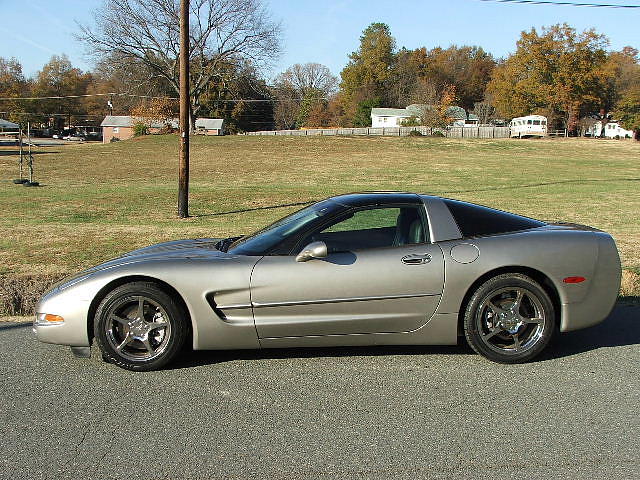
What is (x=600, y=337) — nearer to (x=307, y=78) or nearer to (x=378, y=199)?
(x=378, y=199)

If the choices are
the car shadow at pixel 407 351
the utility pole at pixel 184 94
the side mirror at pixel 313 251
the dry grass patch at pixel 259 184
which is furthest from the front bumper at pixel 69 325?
the utility pole at pixel 184 94

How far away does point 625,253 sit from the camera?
9.62 meters

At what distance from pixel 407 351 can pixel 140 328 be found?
2.01 metres

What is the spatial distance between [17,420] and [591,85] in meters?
85.5

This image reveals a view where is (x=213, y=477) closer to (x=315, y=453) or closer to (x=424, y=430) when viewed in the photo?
(x=315, y=453)

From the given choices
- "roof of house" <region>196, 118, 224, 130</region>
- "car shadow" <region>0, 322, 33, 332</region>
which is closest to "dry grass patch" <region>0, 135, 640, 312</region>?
"car shadow" <region>0, 322, 33, 332</region>

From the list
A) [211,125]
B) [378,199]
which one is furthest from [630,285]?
[211,125]

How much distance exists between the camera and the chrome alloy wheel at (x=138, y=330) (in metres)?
4.55

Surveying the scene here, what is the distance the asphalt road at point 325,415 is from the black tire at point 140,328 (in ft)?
0.41

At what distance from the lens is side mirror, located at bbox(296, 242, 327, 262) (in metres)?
4.54

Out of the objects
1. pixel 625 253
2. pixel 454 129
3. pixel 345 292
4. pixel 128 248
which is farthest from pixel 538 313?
pixel 454 129

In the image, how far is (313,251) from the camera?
454 cm

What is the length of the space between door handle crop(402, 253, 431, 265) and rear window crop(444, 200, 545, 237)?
398 mm

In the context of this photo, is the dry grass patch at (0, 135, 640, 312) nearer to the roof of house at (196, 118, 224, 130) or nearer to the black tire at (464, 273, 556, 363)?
the black tire at (464, 273, 556, 363)
